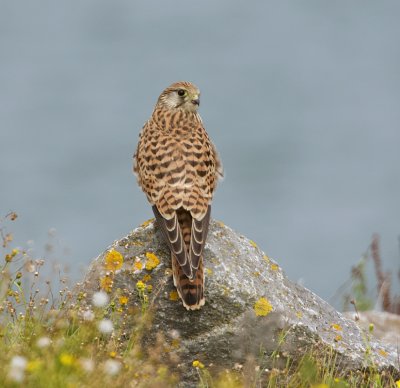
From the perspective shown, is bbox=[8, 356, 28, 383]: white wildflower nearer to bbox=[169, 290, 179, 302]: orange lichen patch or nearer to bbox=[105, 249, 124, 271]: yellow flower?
bbox=[169, 290, 179, 302]: orange lichen patch

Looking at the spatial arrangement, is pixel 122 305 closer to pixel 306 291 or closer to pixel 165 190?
pixel 165 190

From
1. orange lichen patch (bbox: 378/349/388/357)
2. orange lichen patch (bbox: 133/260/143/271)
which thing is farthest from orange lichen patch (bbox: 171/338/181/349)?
orange lichen patch (bbox: 378/349/388/357)

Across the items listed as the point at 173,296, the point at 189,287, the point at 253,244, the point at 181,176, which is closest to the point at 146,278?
the point at 173,296

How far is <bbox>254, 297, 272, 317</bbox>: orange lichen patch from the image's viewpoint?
738 cm

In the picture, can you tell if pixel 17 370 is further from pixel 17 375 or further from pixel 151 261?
pixel 151 261

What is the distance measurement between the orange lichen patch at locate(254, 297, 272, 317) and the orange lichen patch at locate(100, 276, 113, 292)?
1.16 meters

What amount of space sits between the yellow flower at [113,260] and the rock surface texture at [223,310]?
0.03m

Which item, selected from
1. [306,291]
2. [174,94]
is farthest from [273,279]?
[174,94]

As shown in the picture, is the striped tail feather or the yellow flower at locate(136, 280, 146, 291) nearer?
the yellow flower at locate(136, 280, 146, 291)

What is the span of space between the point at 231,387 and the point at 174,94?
11.6 feet

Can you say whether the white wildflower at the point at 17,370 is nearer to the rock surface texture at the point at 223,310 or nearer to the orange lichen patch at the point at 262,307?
the rock surface texture at the point at 223,310

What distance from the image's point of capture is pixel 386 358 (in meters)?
7.95

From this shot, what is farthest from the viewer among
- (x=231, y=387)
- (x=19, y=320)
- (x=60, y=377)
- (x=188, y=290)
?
(x=188, y=290)

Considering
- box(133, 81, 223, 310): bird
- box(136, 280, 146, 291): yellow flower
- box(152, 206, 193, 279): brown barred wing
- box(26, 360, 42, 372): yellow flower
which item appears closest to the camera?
box(26, 360, 42, 372): yellow flower
